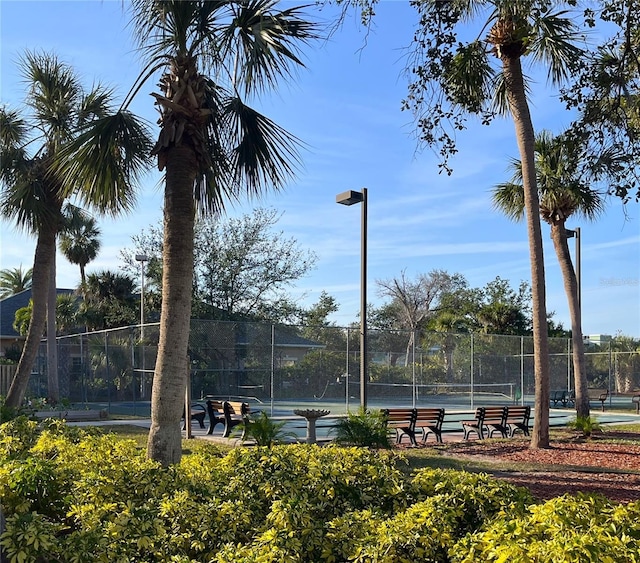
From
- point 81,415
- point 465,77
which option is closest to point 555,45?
point 465,77

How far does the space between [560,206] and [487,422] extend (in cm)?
714

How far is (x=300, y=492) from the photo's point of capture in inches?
192

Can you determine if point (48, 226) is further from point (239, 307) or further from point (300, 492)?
point (239, 307)

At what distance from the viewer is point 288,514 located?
13.5 feet

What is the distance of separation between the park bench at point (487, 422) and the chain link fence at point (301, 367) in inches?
152

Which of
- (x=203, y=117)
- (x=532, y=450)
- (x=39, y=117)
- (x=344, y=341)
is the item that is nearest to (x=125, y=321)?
(x=344, y=341)

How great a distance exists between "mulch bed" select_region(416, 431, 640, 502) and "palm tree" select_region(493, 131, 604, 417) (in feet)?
8.17

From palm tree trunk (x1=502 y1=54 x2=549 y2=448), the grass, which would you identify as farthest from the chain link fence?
palm tree trunk (x1=502 y1=54 x2=549 y2=448)

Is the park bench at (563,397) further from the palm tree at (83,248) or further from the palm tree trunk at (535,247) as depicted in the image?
the palm tree at (83,248)

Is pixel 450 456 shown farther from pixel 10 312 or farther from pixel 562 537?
pixel 10 312

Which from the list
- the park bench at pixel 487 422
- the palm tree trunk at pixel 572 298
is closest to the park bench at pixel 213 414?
the park bench at pixel 487 422

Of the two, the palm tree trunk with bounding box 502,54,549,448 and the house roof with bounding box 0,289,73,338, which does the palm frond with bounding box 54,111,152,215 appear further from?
the house roof with bounding box 0,289,73,338

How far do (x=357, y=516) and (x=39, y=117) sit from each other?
14.4 metres

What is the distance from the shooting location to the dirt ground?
9.59 meters
